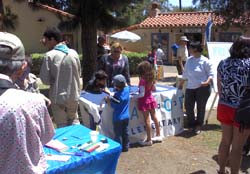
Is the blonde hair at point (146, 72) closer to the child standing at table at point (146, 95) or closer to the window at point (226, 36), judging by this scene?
the child standing at table at point (146, 95)

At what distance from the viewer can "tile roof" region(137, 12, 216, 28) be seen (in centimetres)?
2408

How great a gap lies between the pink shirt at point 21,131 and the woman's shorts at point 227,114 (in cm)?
244

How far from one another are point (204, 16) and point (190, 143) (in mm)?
20228

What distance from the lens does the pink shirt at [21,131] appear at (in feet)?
5.62

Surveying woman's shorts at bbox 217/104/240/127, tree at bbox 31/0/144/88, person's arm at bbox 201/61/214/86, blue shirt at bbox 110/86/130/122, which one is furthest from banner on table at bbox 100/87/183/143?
tree at bbox 31/0/144/88

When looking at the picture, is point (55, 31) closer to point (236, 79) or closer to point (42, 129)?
point (236, 79)

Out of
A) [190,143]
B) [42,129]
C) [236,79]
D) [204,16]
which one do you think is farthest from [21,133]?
[204,16]

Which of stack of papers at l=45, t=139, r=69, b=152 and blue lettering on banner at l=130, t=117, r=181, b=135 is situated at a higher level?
stack of papers at l=45, t=139, r=69, b=152

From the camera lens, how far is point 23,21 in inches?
802

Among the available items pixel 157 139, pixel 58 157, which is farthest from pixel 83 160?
pixel 157 139

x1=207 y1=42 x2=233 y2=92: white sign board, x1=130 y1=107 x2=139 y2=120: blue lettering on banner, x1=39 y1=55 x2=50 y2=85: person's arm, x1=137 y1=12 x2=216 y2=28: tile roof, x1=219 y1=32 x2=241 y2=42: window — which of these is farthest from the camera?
x1=137 y1=12 x2=216 y2=28: tile roof

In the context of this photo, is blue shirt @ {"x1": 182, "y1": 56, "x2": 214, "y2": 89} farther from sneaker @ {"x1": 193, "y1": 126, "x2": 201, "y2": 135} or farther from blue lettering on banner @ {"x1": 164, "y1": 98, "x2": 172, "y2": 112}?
sneaker @ {"x1": 193, "y1": 126, "x2": 201, "y2": 135}

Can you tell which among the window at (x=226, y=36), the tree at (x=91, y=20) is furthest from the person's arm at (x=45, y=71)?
the window at (x=226, y=36)

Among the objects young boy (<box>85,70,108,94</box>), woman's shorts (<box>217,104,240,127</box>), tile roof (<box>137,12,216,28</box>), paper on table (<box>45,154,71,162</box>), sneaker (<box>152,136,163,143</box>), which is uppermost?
tile roof (<box>137,12,216,28</box>)
